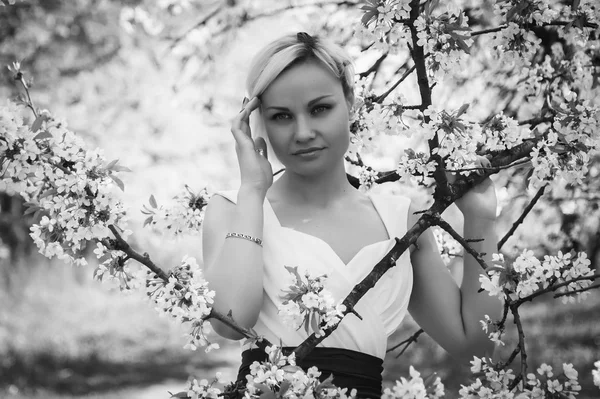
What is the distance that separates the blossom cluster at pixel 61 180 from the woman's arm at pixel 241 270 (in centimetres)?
36

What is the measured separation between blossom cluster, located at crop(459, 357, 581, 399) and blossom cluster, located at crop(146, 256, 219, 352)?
0.66m

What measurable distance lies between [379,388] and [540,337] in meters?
5.62

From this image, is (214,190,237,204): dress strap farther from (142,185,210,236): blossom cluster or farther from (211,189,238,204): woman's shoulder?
(142,185,210,236): blossom cluster

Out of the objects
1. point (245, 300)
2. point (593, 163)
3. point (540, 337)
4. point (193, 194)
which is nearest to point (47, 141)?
point (245, 300)

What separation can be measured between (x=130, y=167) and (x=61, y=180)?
6.35 meters

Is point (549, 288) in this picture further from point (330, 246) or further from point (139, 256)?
point (139, 256)

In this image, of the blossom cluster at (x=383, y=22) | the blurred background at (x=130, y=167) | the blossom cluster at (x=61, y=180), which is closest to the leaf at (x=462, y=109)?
the blossom cluster at (x=383, y=22)

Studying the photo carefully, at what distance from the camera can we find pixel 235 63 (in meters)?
7.03

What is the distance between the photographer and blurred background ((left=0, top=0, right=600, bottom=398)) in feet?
20.8

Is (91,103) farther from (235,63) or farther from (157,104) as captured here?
(235,63)

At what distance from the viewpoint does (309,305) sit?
1.40 m

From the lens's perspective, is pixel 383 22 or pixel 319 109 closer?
pixel 383 22

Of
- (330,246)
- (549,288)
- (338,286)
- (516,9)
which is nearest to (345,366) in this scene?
(338,286)

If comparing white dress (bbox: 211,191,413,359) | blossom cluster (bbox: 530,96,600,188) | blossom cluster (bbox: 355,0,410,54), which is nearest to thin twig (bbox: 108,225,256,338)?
white dress (bbox: 211,191,413,359)
